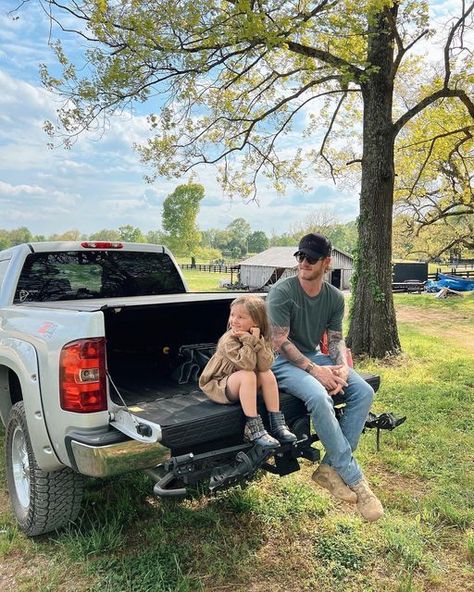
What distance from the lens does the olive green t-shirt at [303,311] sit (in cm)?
358

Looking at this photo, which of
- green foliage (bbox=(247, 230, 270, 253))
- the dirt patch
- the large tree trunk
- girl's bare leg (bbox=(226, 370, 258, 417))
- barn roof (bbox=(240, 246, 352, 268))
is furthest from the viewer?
green foliage (bbox=(247, 230, 270, 253))

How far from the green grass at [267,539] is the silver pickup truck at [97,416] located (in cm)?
28

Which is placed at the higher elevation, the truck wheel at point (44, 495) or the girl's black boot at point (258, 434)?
the girl's black boot at point (258, 434)

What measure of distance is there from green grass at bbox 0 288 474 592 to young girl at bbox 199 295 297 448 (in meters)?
0.78

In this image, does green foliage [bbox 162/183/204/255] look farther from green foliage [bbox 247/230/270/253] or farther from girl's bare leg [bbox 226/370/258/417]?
girl's bare leg [bbox 226/370/258/417]

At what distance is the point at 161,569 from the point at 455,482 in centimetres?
256

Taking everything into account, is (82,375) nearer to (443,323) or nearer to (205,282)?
(443,323)

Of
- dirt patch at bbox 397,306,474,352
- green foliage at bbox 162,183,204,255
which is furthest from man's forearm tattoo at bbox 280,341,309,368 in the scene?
green foliage at bbox 162,183,204,255

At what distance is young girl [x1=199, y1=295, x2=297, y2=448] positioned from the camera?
2.98 metres

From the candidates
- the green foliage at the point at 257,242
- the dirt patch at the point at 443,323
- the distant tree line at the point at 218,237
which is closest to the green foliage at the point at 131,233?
the distant tree line at the point at 218,237

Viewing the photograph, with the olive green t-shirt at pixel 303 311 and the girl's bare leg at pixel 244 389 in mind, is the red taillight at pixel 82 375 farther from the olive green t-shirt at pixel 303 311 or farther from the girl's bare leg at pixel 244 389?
the olive green t-shirt at pixel 303 311

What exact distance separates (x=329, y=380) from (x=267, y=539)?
3.69ft

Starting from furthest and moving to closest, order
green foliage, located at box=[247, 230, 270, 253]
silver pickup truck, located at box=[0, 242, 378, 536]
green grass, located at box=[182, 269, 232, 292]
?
green foliage, located at box=[247, 230, 270, 253], green grass, located at box=[182, 269, 232, 292], silver pickup truck, located at box=[0, 242, 378, 536]

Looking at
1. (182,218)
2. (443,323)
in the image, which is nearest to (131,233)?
(182,218)
